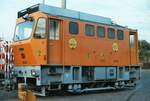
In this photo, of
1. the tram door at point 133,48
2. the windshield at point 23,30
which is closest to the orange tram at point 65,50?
the windshield at point 23,30

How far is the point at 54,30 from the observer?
1730cm

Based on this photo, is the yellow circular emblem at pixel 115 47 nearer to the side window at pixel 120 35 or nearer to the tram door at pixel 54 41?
the side window at pixel 120 35

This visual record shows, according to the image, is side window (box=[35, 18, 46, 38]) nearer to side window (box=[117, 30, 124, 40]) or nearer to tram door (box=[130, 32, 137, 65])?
side window (box=[117, 30, 124, 40])

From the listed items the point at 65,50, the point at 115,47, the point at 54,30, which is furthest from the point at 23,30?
the point at 115,47

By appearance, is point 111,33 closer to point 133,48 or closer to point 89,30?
point 89,30

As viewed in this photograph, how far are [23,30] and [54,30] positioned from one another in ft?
5.80

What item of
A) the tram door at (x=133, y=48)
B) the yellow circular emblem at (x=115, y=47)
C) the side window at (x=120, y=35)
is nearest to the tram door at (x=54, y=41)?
the yellow circular emblem at (x=115, y=47)

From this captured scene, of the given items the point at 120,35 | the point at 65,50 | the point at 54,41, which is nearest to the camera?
the point at 54,41

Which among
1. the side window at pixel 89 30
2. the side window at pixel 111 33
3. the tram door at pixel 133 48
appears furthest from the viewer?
the tram door at pixel 133 48

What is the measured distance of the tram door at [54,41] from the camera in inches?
668

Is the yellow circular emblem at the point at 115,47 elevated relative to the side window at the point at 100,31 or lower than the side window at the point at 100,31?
lower

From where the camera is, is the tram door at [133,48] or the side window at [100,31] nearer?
the side window at [100,31]

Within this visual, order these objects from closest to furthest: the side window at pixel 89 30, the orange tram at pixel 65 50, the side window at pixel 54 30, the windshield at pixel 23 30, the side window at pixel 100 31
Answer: the orange tram at pixel 65 50 → the side window at pixel 54 30 → the windshield at pixel 23 30 → the side window at pixel 89 30 → the side window at pixel 100 31

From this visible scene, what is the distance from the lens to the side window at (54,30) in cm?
1709
